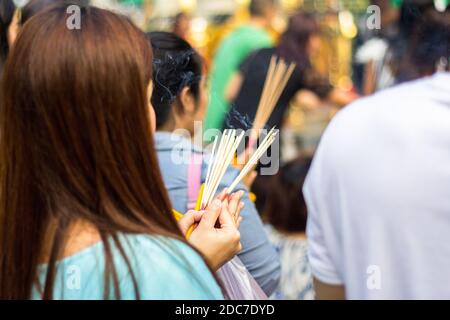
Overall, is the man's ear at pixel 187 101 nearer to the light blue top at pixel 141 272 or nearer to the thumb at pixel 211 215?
the thumb at pixel 211 215

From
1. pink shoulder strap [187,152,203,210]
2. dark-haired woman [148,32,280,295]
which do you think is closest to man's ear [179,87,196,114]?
dark-haired woman [148,32,280,295]

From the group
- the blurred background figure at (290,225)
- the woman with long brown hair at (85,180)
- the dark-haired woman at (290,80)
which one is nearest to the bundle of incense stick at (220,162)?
the woman with long brown hair at (85,180)

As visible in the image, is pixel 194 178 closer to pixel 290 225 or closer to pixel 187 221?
pixel 187 221

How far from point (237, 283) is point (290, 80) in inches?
98.5

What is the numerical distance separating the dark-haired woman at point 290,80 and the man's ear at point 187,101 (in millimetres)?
549

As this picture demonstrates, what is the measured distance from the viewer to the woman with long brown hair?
1.31 m

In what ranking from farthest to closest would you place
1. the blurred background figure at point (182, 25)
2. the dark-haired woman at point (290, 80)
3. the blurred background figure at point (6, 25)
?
the blurred background figure at point (182, 25) → the dark-haired woman at point (290, 80) → the blurred background figure at point (6, 25)

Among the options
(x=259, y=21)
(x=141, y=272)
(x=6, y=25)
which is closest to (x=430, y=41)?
(x=141, y=272)

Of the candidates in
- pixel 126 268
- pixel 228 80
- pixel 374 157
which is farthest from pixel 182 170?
pixel 228 80

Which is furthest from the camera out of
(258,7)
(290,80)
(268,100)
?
(258,7)

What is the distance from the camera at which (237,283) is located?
1.69m

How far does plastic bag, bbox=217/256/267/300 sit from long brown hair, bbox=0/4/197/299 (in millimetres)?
301

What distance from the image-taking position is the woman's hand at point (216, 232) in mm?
1513

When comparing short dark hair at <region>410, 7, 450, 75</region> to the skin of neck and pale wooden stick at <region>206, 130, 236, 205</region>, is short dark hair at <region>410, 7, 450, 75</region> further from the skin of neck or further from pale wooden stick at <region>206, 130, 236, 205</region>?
the skin of neck
